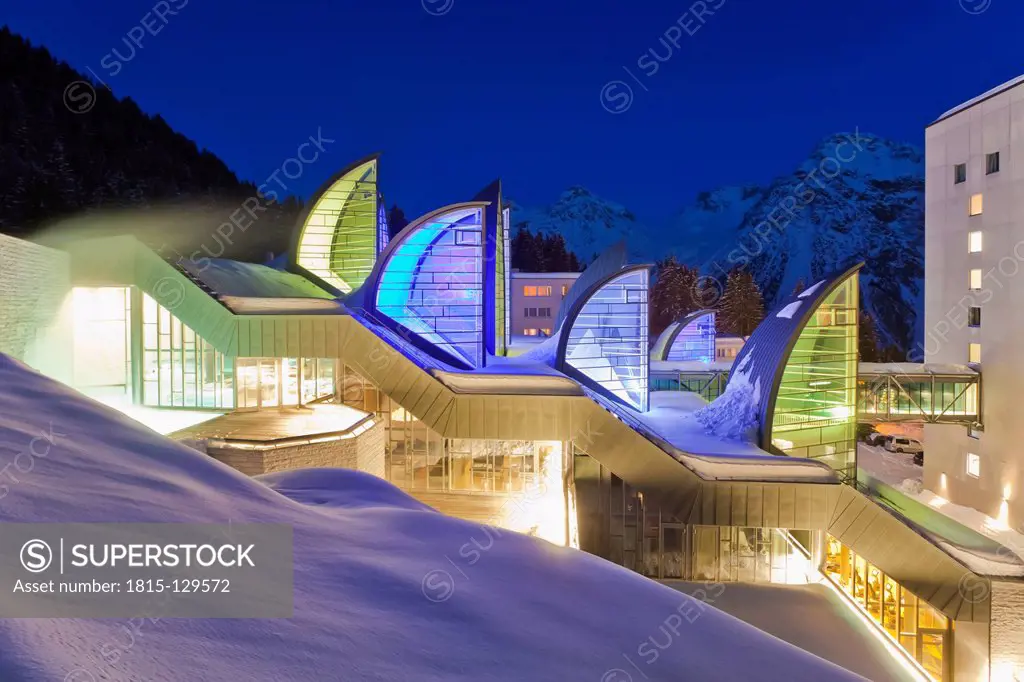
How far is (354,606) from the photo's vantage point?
3.85 meters

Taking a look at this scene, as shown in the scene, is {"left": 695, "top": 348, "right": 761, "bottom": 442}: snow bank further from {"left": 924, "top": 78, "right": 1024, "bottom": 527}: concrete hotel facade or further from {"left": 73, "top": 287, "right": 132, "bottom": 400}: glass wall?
{"left": 73, "top": 287, "right": 132, "bottom": 400}: glass wall

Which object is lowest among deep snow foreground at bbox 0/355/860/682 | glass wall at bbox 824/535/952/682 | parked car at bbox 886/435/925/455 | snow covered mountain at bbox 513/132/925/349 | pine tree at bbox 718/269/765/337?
parked car at bbox 886/435/925/455

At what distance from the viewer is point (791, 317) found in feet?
55.8

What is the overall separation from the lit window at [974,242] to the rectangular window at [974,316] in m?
2.91

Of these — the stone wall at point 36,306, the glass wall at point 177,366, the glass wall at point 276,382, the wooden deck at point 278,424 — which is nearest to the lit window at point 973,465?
the wooden deck at point 278,424

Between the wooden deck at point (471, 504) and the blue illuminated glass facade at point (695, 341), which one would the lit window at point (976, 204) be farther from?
the wooden deck at point (471, 504)

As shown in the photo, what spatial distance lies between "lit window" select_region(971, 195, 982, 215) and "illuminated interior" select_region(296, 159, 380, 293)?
1185 inches

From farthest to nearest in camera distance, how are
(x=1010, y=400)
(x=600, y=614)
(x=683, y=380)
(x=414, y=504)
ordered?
(x=683, y=380) → (x=1010, y=400) → (x=414, y=504) → (x=600, y=614)

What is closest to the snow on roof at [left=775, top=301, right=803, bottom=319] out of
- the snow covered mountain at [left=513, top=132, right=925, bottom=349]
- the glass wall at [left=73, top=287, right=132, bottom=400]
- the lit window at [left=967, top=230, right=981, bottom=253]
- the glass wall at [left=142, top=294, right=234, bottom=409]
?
the lit window at [left=967, top=230, right=981, bottom=253]

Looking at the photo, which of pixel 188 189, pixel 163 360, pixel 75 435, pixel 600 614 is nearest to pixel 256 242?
pixel 188 189

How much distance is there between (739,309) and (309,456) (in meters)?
55.3

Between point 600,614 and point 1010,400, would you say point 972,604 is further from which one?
point 1010,400

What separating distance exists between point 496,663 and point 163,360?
19.9 meters

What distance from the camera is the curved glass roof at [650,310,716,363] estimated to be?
3559 centimetres
